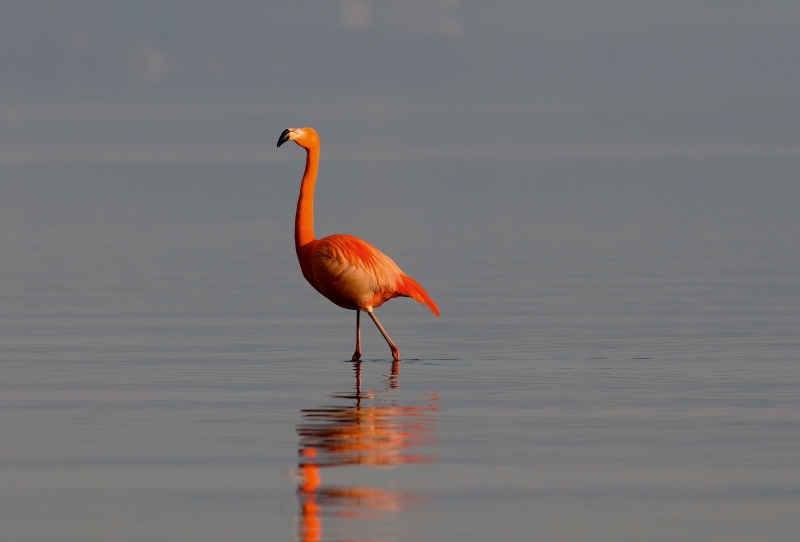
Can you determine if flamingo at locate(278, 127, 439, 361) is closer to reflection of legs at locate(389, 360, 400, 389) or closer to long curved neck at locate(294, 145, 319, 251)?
long curved neck at locate(294, 145, 319, 251)

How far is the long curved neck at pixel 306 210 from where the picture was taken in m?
16.0

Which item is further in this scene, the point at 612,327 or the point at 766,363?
the point at 612,327

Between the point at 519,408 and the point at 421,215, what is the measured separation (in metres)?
26.7

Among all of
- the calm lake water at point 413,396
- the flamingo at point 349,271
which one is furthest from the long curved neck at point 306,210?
the calm lake water at point 413,396

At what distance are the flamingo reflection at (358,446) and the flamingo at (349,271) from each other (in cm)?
153

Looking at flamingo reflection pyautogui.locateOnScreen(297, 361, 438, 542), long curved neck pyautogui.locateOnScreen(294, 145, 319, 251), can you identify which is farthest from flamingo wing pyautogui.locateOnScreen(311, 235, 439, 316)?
flamingo reflection pyautogui.locateOnScreen(297, 361, 438, 542)

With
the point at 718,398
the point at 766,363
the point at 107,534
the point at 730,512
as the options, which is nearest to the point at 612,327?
the point at 766,363

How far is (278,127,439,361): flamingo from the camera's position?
15523mm

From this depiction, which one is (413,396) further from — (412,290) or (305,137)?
(305,137)

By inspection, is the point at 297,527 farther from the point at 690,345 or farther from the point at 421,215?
the point at 421,215

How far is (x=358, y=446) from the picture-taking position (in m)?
11.1

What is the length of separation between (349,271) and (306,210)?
90 centimetres

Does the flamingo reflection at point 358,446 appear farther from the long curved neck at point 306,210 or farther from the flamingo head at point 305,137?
the flamingo head at point 305,137

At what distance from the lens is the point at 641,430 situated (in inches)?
461
